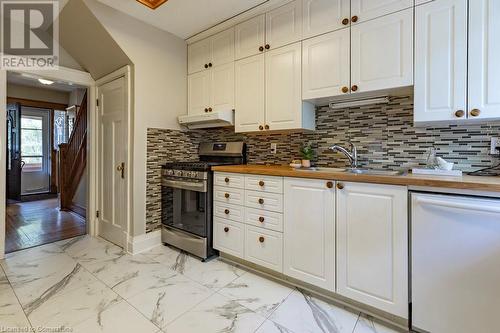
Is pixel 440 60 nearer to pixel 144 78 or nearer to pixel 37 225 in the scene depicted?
pixel 144 78

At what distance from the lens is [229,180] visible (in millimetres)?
2287

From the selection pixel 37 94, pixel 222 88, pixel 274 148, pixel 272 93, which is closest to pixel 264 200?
pixel 274 148

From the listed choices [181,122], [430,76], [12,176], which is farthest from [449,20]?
[12,176]

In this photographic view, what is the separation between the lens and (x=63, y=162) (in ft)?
14.9

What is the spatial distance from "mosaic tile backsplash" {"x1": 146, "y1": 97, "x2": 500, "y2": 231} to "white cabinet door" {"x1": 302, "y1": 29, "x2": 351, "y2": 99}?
348 mm

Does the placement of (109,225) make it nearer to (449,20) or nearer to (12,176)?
(449,20)

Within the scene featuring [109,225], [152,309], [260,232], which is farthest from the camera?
[109,225]

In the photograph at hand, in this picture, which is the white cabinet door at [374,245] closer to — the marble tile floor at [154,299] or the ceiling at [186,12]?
the marble tile floor at [154,299]

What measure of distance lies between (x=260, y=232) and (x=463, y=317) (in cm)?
133

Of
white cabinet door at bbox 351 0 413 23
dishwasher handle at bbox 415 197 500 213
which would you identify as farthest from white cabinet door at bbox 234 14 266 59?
dishwasher handle at bbox 415 197 500 213

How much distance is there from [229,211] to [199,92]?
153 cm

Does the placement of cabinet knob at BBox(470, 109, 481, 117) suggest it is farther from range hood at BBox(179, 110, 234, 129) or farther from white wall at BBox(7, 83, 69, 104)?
white wall at BBox(7, 83, 69, 104)

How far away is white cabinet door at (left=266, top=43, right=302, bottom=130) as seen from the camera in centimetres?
219

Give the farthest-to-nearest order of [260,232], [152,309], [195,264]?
[195,264], [260,232], [152,309]
